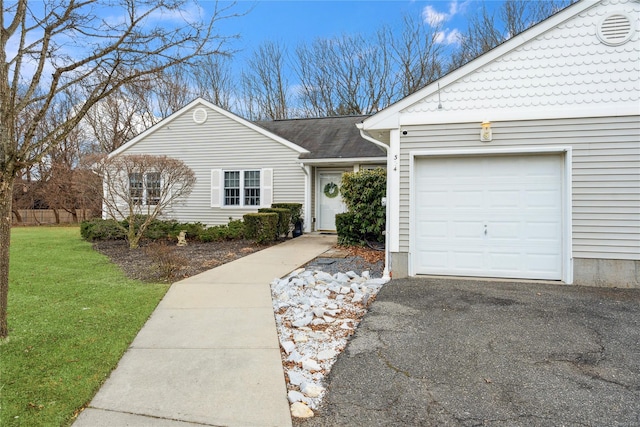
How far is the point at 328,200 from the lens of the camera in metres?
13.6

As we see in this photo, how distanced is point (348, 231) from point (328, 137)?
5.60 meters

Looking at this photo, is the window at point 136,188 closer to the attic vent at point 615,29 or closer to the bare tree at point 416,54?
the attic vent at point 615,29

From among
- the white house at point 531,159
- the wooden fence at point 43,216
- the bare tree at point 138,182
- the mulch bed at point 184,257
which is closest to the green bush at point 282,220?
the mulch bed at point 184,257

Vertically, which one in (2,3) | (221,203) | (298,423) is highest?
(2,3)

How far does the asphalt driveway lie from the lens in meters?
2.62

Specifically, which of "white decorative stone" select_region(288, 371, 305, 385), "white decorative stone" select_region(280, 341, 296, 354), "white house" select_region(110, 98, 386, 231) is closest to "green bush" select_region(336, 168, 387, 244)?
"white house" select_region(110, 98, 386, 231)

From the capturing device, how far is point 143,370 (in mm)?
3174

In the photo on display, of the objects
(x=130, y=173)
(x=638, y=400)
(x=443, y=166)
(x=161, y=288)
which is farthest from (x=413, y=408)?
(x=130, y=173)

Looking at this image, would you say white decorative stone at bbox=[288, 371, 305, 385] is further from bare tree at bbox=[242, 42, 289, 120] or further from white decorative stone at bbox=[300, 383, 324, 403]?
bare tree at bbox=[242, 42, 289, 120]

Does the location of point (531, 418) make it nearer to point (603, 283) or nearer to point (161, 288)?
point (603, 283)

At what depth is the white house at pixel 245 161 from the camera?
13.4 metres

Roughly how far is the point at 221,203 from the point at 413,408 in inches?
484

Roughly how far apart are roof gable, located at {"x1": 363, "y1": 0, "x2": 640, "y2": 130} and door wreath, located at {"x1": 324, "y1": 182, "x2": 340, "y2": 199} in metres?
7.00

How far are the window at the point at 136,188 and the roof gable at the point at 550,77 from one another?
744cm
